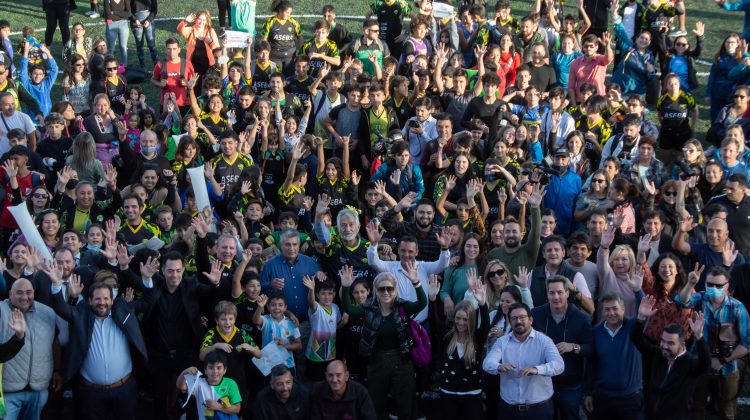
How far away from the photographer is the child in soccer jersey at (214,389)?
10.2 metres

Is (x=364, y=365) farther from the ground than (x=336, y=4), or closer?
closer

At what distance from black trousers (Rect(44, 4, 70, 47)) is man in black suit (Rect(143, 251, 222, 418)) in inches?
382

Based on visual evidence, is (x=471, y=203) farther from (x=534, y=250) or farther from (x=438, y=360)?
(x=438, y=360)

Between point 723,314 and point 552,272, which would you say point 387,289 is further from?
point 723,314

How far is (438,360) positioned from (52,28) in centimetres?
1142

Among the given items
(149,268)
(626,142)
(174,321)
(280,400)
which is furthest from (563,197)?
(149,268)

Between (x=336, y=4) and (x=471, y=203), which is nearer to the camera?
(x=471, y=203)

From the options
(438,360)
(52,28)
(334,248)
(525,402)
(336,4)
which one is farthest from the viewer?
(336,4)

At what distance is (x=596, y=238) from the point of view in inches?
453

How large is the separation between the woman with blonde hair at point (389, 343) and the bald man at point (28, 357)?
2708 mm

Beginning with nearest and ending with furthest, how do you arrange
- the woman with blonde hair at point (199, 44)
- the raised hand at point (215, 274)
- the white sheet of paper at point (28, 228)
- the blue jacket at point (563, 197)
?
the raised hand at point (215, 274) < the white sheet of paper at point (28, 228) < the blue jacket at point (563, 197) < the woman with blonde hair at point (199, 44)

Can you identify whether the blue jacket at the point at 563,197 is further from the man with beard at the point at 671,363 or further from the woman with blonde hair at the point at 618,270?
the man with beard at the point at 671,363

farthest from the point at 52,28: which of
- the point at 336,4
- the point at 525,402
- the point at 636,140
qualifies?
the point at 525,402

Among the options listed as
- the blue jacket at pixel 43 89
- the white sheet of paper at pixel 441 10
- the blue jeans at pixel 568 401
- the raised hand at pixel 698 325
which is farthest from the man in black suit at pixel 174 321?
the white sheet of paper at pixel 441 10
